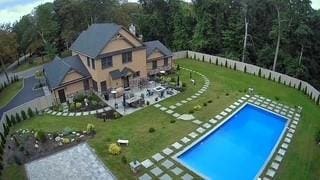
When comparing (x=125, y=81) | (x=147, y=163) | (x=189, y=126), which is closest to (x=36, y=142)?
(x=147, y=163)

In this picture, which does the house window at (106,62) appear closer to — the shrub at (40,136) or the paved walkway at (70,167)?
the shrub at (40,136)

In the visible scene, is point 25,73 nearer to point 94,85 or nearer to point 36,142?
point 94,85

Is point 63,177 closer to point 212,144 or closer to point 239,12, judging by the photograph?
point 212,144

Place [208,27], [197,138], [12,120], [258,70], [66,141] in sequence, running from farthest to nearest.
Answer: [208,27], [258,70], [12,120], [197,138], [66,141]

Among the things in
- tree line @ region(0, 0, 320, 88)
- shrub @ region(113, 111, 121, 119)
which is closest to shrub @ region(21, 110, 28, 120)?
shrub @ region(113, 111, 121, 119)

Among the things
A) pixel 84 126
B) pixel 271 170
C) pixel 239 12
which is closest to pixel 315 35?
pixel 239 12
